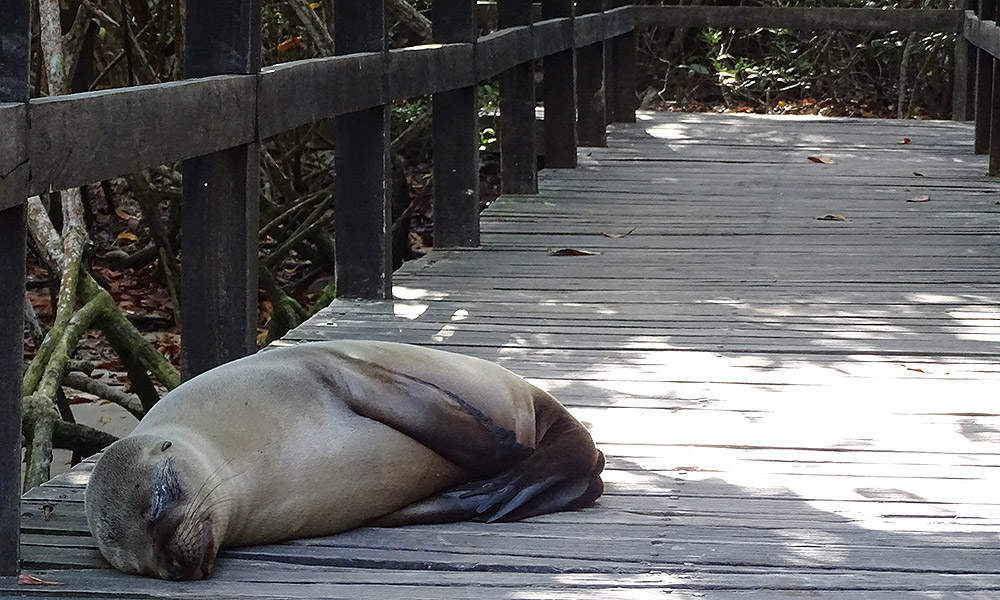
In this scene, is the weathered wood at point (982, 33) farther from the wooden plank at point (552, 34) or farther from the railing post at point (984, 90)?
the wooden plank at point (552, 34)

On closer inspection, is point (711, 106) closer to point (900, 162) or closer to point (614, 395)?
point (900, 162)

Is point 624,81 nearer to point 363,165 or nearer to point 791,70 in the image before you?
point 791,70

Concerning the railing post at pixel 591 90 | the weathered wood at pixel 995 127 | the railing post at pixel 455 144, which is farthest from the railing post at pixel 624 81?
the railing post at pixel 455 144

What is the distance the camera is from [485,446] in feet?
11.3

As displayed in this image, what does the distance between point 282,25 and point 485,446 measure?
942cm

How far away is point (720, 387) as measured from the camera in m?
4.69

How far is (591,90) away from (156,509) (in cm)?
796

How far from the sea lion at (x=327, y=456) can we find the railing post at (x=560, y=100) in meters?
5.86

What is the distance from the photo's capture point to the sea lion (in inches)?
114

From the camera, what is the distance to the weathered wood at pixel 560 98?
926cm

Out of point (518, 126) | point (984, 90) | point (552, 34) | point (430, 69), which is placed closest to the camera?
point (430, 69)

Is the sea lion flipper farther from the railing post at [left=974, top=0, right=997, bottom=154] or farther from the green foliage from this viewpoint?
the green foliage

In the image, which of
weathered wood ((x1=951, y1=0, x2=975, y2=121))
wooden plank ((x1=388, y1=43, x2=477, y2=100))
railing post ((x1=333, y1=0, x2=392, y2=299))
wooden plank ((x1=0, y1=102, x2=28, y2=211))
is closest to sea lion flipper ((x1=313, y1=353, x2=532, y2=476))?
wooden plank ((x1=0, y1=102, x2=28, y2=211))

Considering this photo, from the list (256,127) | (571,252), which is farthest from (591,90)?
(256,127)
